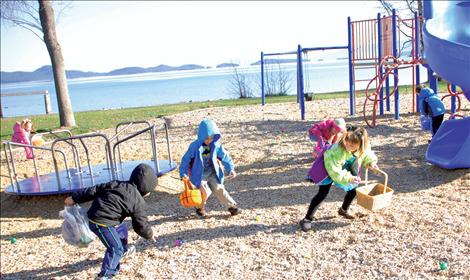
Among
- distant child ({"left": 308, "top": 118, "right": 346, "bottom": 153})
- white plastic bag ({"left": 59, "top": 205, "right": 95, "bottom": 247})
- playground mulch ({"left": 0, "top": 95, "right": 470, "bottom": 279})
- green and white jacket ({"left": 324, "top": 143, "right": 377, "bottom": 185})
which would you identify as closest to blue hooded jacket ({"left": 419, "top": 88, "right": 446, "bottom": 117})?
playground mulch ({"left": 0, "top": 95, "right": 470, "bottom": 279})

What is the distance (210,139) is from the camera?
230 inches

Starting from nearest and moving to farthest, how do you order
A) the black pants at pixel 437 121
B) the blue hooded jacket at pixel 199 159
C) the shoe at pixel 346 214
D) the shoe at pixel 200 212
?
the shoe at pixel 346 214 < the blue hooded jacket at pixel 199 159 < the shoe at pixel 200 212 < the black pants at pixel 437 121

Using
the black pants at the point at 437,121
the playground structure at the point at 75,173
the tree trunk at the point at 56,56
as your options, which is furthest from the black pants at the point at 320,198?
the tree trunk at the point at 56,56

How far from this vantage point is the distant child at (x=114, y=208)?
4.52 metres

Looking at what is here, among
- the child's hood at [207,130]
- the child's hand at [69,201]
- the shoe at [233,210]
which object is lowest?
the shoe at [233,210]

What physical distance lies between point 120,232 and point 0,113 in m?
22.2

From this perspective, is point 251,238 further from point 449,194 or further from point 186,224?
point 449,194

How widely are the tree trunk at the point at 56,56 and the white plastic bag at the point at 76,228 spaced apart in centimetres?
1262

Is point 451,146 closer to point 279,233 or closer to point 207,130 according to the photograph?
point 279,233

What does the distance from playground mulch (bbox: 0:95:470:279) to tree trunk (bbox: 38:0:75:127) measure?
8.21 metres

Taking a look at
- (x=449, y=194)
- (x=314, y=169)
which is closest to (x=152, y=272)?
(x=314, y=169)

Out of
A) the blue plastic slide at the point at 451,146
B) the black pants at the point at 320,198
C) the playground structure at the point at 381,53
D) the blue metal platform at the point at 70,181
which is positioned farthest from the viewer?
the playground structure at the point at 381,53

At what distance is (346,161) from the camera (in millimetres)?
5250

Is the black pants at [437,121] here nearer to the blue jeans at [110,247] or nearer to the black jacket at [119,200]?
the black jacket at [119,200]
